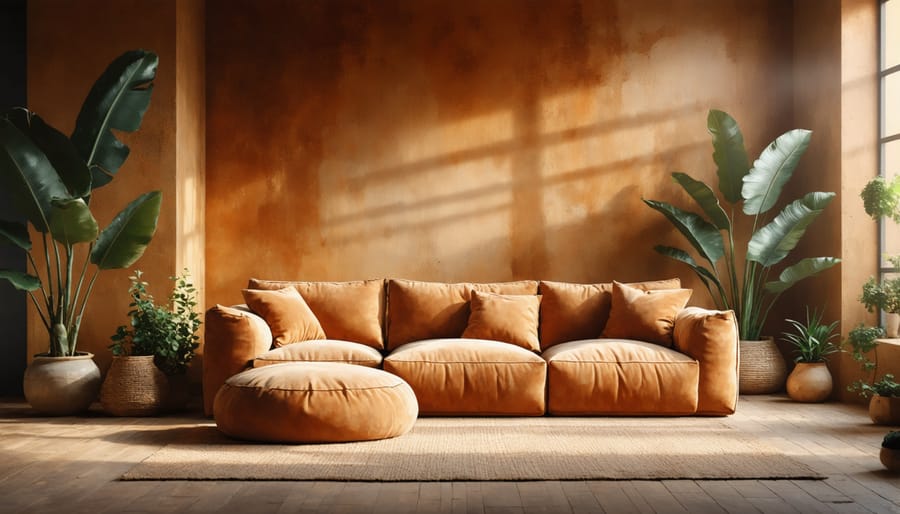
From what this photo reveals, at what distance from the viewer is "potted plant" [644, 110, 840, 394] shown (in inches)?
214

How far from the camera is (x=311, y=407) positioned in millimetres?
3809

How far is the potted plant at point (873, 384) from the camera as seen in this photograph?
171 inches

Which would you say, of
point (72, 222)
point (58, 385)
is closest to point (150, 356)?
point (58, 385)

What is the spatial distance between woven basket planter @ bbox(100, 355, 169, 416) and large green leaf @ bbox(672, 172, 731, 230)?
3.61 meters

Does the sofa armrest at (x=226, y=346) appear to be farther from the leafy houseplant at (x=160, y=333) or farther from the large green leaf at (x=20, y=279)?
the large green leaf at (x=20, y=279)

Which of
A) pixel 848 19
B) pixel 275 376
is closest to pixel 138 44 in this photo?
pixel 275 376

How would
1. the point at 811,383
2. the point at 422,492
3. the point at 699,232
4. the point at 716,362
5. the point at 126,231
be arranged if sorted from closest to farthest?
the point at 422,492 < the point at 716,362 < the point at 126,231 < the point at 811,383 < the point at 699,232

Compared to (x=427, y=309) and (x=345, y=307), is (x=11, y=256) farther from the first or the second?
(x=427, y=309)

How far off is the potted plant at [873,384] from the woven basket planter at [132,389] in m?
3.97

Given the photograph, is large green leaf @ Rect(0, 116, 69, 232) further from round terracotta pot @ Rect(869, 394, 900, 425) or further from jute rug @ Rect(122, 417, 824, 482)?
round terracotta pot @ Rect(869, 394, 900, 425)

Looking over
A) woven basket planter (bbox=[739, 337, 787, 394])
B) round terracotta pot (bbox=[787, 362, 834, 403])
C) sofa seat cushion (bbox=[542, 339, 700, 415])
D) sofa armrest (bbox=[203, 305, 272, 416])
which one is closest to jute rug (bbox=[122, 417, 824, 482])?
sofa seat cushion (bbox=[542, 339, 700, 415])

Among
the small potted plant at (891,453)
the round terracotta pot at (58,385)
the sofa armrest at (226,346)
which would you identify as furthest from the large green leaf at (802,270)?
the round terracotta pot at (58,385)

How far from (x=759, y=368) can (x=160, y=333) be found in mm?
3850

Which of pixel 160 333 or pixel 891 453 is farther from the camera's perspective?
pixel 160 333
